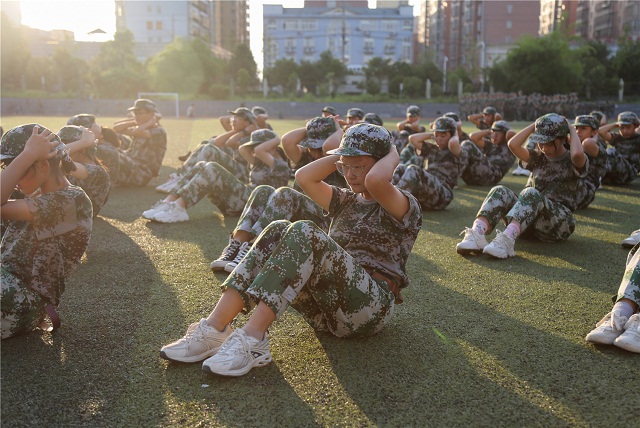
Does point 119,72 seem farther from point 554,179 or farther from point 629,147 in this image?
point 554,179

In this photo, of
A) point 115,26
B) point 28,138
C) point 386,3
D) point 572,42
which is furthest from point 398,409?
point 386,3

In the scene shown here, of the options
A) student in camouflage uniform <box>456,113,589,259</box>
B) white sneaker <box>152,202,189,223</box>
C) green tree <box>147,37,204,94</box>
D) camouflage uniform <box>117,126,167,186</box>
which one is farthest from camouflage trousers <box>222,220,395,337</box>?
green tree <box>147,37,204,94</box>

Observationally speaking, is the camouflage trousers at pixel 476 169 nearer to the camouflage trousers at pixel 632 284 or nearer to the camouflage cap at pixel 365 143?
the camouflage trousers at pixel 632 284

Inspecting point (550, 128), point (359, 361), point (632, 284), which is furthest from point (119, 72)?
point (632, 284)

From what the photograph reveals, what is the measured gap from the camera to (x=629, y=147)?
46.5ft

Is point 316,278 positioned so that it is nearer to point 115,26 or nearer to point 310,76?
point 310,76

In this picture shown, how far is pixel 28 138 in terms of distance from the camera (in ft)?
14.6

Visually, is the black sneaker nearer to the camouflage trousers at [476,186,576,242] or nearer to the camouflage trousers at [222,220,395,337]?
the camouflage trousers at [222,220,395,337]

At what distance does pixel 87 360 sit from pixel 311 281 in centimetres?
159

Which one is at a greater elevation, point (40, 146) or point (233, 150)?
point (40, 146)

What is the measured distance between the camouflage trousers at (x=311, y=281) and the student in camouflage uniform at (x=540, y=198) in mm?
3198

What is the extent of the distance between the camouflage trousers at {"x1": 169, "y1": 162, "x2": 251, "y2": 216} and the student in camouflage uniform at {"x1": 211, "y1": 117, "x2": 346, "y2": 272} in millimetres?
1474

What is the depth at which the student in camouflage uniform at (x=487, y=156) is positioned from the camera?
13359mm

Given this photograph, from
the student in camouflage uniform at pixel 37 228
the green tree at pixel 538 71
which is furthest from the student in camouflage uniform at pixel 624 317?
the green tree at pixel 538 71
